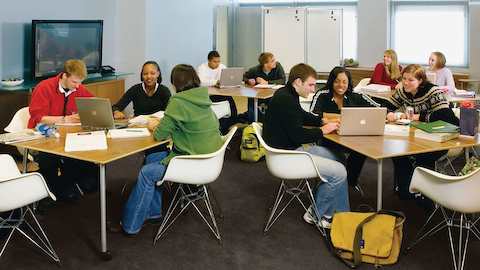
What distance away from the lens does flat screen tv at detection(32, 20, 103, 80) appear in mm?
6059

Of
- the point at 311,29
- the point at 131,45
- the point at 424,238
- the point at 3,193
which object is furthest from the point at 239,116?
the point at 3,193

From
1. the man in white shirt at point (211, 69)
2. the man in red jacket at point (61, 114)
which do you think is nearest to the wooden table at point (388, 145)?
the man in red jacket at point (61, 114)

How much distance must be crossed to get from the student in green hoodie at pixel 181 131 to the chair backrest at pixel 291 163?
39cm

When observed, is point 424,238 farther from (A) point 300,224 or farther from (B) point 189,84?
(B) point 189,84

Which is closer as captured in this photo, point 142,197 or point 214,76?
point 142,197

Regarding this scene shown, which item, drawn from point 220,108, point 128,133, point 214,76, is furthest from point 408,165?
point 214,76

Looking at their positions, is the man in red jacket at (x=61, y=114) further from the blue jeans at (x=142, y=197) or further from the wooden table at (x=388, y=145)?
the wooden table at (x=388, y=145)

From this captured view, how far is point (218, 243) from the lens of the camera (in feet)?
12.1

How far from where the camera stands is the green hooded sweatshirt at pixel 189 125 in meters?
3.54

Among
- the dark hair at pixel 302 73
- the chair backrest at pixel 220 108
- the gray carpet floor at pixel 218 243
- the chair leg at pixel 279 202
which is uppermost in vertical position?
the dark hair at pixel 302 73

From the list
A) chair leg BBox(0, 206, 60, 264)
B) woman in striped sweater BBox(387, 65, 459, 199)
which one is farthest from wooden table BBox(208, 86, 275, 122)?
chair leg BBox(0, 206, 60, 264)

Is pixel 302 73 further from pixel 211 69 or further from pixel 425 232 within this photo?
pixel 211 69

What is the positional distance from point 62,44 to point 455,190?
490cm

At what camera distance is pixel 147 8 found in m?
7.40
